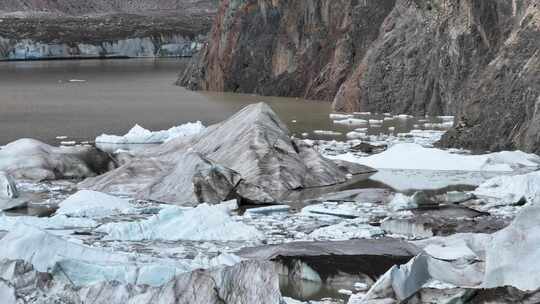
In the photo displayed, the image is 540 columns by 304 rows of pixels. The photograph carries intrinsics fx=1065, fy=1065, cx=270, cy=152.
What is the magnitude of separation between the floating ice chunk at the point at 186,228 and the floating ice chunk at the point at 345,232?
509 millimetres

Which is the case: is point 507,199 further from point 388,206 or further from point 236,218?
point 236,218

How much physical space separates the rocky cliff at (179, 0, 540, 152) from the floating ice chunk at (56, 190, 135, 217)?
5923 millimetres

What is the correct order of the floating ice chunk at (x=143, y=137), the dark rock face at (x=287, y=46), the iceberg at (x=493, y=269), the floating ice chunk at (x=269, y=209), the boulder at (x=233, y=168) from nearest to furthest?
the iceberg at (x=493, y=269)
the floating ice chunk at (x=269, y=209)
the boulder at (x=233, y=168)
the floating ice chunk at (x=143, y=137)
the dark rock face at (x=287, y=46)

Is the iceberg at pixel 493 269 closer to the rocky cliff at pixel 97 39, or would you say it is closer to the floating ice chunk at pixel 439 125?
the floating ice chunk at pixel 439 125

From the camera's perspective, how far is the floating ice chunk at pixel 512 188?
412 inches

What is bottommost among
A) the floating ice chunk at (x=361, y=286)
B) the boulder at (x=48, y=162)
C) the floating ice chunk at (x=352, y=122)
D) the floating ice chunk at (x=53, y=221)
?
the floating ice chunk at (x=352, y=122)

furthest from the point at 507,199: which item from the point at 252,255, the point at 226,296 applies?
the point at 226,296

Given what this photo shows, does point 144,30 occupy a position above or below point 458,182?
below

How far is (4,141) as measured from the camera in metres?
17.0

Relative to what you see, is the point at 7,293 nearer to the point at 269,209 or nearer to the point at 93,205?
the point at 93,205

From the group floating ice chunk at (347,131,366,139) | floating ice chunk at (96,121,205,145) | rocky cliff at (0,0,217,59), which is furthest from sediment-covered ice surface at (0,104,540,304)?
rocky cliff at (0,0,217,59)

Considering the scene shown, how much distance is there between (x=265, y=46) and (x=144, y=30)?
159ft

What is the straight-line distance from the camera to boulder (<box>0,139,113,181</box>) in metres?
12.8

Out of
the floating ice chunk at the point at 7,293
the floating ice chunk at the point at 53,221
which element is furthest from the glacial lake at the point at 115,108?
the floating ice chunk at the point at 7,293
